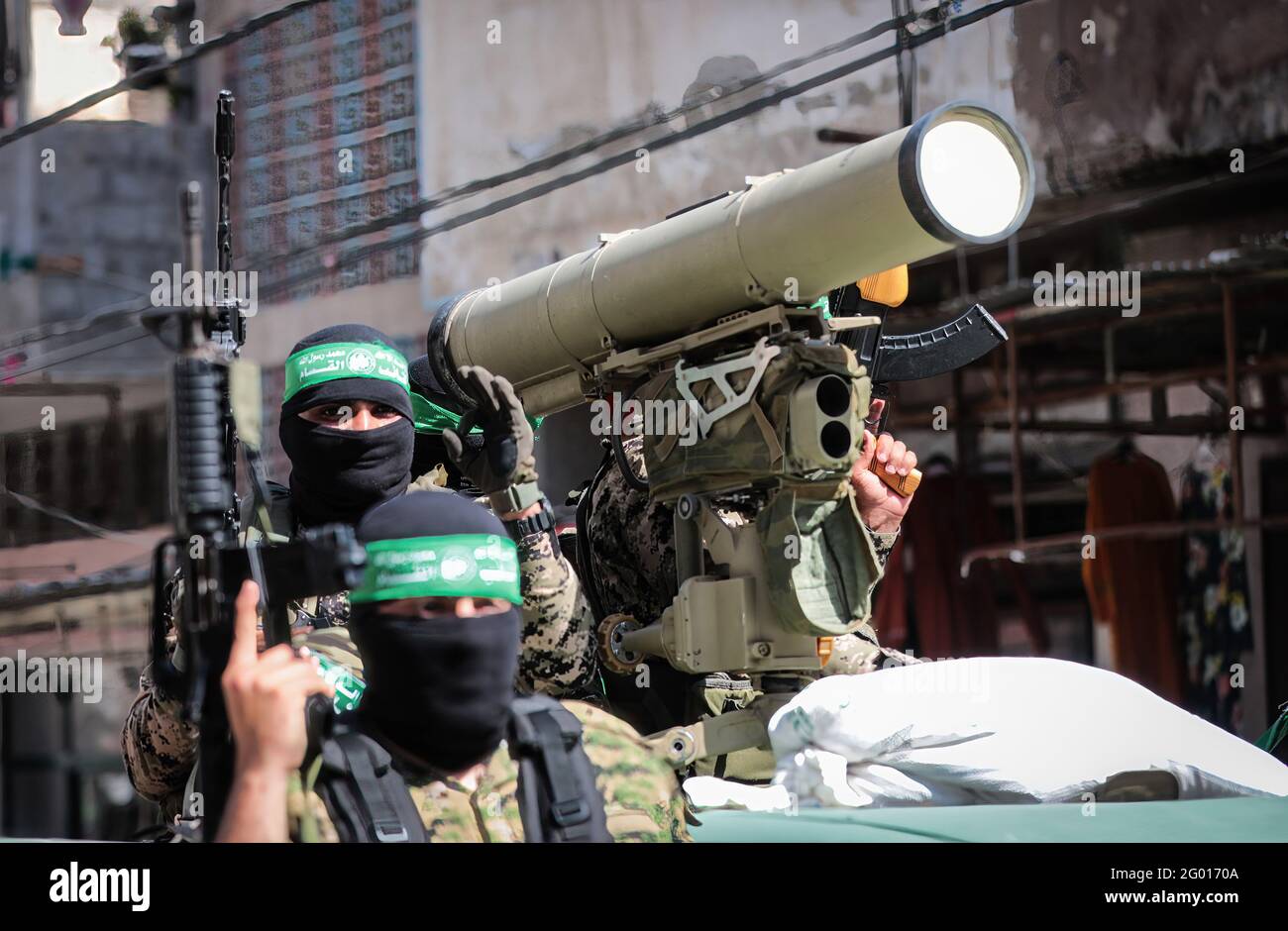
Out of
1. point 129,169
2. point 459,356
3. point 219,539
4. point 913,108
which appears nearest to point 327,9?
point 129,169

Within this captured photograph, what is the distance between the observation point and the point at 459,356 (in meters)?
3.02

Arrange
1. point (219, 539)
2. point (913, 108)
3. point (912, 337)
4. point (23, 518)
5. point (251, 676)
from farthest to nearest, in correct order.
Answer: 1. point (913, 108)
2. point (23, 518)
3. point (912, 337)
4. point (219, 539)
5. point (251, 676)

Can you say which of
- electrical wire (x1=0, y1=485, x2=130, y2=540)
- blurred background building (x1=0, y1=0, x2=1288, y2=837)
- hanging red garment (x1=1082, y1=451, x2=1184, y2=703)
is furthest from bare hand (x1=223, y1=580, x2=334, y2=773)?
hanging red garment (x1=1082, y1=451, x2=1184, y2=703)

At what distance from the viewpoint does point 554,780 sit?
1927 mm

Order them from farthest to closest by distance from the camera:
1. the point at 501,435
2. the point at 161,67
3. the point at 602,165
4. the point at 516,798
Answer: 1. the point at 602,165
2. the point at 161,67
3. the point at 501,435
4. the point at 516,798

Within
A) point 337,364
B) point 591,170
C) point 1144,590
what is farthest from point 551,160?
point 337,364

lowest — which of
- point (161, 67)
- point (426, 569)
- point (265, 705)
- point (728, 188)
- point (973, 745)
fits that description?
point (973, 745)

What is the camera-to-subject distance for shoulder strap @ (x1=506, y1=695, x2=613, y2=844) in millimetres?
1910

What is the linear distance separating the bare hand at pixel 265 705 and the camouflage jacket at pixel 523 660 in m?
0.55

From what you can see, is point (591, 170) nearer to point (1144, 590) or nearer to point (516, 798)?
point (1144, 590)

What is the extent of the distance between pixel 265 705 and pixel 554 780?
15.5 inches

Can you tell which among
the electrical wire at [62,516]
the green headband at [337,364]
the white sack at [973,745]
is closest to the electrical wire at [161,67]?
the electrical wire at [62,516]

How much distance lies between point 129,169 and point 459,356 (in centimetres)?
335
